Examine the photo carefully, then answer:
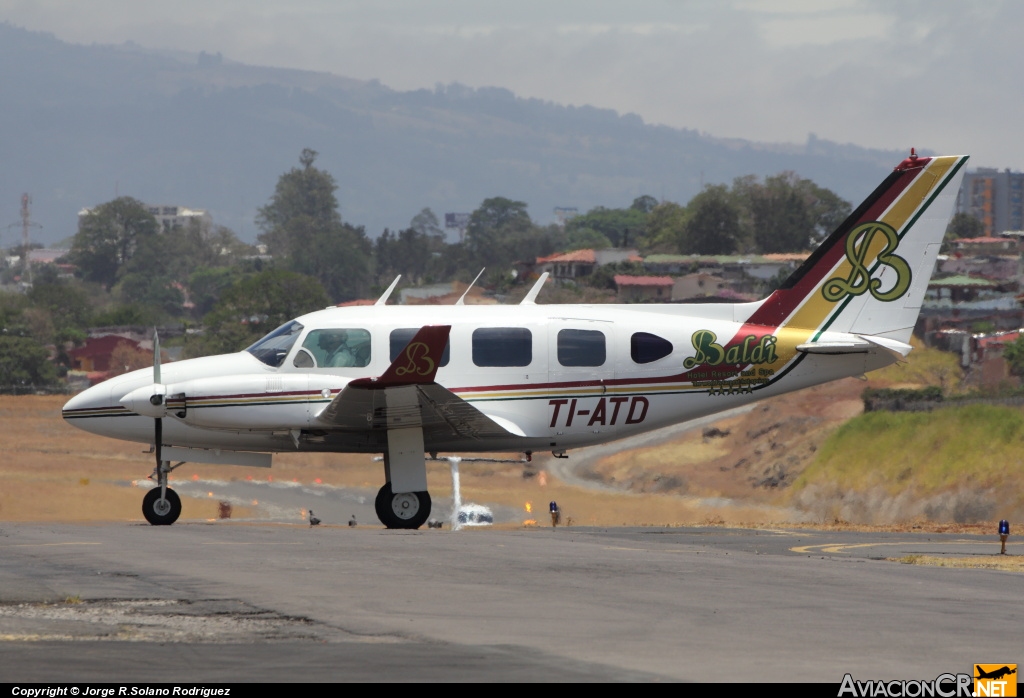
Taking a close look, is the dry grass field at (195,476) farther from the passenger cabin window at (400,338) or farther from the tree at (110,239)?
the tree at (110,239)

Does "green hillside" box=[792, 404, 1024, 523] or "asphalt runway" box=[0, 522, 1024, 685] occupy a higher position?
"asphalt runway" box=[0, 522, 1024, 685]

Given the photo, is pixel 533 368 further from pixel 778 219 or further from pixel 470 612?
pixel 778 219

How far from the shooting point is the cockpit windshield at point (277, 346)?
61.6 feet

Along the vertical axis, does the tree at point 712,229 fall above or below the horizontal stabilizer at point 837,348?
above

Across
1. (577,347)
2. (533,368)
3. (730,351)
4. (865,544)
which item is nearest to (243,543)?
(533,368)

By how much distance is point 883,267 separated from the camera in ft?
66.5

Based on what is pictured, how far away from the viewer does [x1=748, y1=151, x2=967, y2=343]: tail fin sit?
794 inches

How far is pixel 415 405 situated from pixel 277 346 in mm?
2439

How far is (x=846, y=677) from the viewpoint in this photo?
324 inches

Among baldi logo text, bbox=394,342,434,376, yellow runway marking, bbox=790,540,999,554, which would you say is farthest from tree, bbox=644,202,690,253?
baldi logo text, bbox=394,342,434,376

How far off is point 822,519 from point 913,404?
13.7m

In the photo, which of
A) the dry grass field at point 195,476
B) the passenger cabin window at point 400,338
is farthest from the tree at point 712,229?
the passenger cabin window at point 400,338

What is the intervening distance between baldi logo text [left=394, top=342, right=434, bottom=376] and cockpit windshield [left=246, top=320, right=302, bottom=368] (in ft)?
8.74

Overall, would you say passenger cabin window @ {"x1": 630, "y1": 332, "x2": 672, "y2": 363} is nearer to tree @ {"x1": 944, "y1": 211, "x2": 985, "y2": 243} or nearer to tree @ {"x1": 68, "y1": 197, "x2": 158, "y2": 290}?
tree @ {"x1": 944, "y1": 211, "x2": 985, "y2": 243}
